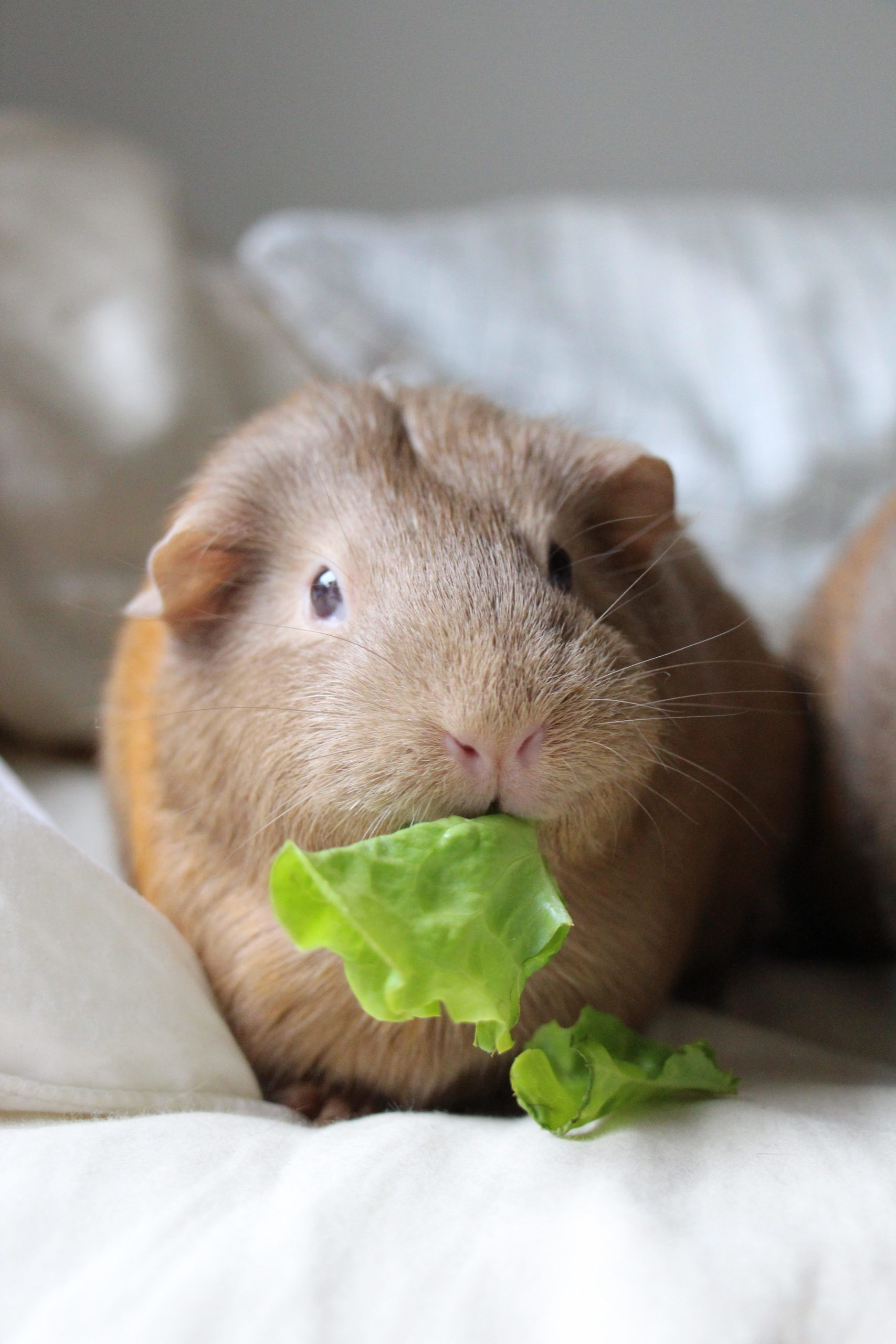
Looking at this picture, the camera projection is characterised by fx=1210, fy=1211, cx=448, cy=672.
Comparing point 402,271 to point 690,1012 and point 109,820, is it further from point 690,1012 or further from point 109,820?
point 690,1012

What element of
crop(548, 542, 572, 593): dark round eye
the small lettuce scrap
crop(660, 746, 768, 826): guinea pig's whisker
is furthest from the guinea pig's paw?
crop(548, 542, 572, 593): dark round eye

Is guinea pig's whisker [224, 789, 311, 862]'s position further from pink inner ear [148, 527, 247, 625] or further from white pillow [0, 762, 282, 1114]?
pink inner ear [148, 527, 247, 625]

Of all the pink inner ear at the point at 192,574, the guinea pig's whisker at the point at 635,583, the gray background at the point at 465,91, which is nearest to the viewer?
the guinea pig's whisker at the point at 635,583

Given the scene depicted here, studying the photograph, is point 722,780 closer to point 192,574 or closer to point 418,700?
point 418,700

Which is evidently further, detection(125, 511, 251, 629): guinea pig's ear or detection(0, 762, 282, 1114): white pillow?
detection(125, 511, 251, 629): guinea pig's ear

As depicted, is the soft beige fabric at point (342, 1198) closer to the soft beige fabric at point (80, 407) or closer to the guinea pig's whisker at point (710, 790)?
the guinea pig's whisker at point (710, 790)

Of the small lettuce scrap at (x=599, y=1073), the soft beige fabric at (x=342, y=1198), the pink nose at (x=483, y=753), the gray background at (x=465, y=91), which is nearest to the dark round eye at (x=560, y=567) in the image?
the pink nose at (x=483, y=753)
